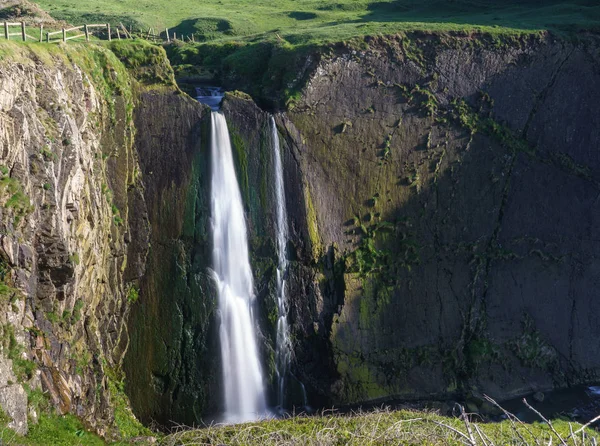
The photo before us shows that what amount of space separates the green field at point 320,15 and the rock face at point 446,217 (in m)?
2.13

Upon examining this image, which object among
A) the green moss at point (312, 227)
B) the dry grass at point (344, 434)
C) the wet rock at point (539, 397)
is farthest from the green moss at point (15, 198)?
the wet rock at point (539, 397)

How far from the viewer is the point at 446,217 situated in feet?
89.3

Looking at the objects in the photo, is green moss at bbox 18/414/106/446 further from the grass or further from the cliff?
the cliff

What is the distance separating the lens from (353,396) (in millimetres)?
24641

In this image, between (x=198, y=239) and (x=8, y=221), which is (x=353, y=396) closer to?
(x=198, y=239)

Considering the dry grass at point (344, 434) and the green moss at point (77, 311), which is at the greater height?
the green moss at point (77, 311)

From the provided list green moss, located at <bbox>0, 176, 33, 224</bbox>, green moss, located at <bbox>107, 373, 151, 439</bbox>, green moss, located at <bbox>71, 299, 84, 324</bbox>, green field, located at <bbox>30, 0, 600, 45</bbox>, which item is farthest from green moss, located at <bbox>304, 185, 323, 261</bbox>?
green moss, located at <bbox>0, 176, 33, 224</bbox>

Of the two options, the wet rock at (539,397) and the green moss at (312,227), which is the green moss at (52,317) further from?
the wet rock at (539,397)

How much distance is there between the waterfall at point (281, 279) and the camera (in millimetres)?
24078

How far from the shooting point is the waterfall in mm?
24078

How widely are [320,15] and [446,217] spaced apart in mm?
21917

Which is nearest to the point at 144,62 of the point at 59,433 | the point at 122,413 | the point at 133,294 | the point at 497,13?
the point at 133,294

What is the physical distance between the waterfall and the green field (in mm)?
5884

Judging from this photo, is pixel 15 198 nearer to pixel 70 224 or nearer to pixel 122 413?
pixel 70 224
